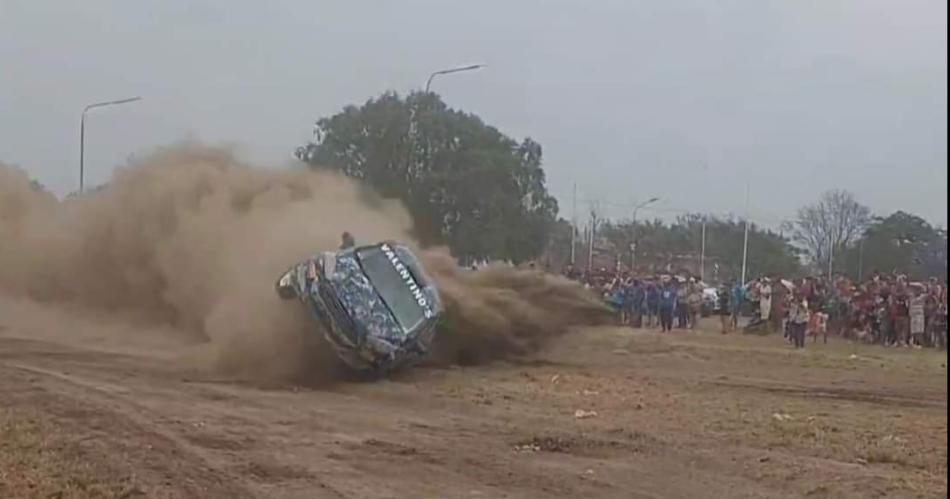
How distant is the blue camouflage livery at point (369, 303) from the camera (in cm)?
1839

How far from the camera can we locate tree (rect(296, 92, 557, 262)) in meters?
46.2

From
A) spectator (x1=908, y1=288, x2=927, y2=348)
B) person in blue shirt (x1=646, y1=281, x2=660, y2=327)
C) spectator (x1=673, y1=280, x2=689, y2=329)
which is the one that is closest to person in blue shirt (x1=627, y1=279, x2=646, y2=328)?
person in blue shirt (x1=646, y1=281, x2=660, y2=327)

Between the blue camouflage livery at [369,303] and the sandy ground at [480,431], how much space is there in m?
0.55

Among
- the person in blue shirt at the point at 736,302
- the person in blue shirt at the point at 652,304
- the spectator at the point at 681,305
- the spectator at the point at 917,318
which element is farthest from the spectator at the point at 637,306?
the spectator at the point at 917,318

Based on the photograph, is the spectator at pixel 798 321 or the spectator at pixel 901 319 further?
the spectator at pixel 901 319

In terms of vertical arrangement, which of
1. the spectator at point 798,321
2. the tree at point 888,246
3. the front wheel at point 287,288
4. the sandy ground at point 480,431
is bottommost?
the sandy ground at point 480,431

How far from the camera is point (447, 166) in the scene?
47.2m

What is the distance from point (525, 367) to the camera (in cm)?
2134

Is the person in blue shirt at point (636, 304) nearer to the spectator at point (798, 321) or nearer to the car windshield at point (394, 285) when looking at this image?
the spectator at point (798, 321)

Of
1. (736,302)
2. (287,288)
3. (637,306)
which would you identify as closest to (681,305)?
(637,306)

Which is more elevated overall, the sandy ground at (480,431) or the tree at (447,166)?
the tree at (447,166)

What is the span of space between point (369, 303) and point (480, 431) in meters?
5.05

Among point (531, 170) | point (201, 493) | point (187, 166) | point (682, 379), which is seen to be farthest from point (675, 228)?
point (201, 493)

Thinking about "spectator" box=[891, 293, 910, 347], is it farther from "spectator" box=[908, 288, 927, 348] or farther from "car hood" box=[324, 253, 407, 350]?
"car hood" box=[324, 253, 407, 350]
